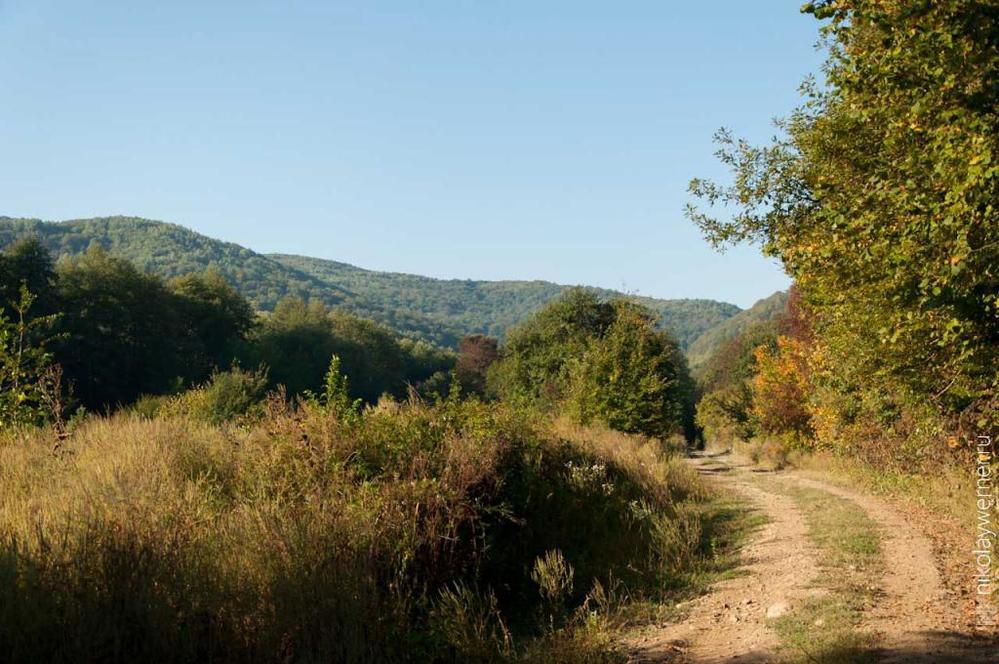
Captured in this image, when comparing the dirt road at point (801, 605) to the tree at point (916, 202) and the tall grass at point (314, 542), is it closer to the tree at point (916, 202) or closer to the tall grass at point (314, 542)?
the tall grass at point (314, 542)

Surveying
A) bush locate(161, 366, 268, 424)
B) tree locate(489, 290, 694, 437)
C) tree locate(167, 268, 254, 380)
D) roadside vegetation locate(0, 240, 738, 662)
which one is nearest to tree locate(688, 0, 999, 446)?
roadside vegetation locate(0, 240, 738, 662)

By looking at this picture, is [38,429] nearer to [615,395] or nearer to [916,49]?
[916,49]

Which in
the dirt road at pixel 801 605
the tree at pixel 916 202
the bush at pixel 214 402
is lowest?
the dirt road at pixel 801 605

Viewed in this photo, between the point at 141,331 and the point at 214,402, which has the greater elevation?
the point at 141,331

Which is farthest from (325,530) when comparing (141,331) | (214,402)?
(141,331)

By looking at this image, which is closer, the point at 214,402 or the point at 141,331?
the point at 214,402

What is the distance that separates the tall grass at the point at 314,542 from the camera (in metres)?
5.55

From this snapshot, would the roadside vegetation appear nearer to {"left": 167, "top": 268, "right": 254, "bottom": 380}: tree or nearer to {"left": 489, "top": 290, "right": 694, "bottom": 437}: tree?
{"left": 489, "top": 290, "right": 694, "bottom": 437}: tree

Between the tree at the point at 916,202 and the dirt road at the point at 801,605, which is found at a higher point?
the tree at the point at 916,202

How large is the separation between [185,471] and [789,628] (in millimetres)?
6950

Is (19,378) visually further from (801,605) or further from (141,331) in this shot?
(141,331)

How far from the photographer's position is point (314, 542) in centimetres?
664

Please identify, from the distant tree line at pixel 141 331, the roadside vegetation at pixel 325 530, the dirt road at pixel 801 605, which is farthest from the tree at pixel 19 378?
the distant tree line at pixel 141 331

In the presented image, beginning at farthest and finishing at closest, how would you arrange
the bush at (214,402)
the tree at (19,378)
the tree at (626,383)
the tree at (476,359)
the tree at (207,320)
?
the tree at (476,359) < the tree at (207,320) < the tree at (626,383) < the bush at (214,402) < the tree at (19,378)
